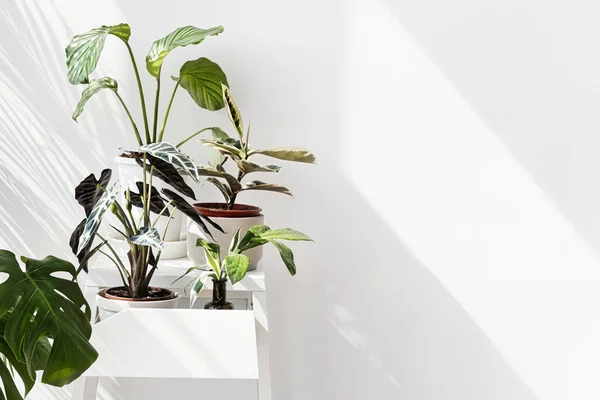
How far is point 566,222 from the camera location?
6.42 ft

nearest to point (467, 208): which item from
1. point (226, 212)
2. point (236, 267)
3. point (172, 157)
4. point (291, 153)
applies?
point (291, 153)

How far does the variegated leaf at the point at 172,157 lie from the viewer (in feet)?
4.11

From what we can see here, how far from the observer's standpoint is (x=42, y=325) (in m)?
1.18

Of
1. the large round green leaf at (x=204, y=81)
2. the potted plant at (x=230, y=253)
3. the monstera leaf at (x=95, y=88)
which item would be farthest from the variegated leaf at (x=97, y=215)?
the large round green leaf at (x=204, y=81)

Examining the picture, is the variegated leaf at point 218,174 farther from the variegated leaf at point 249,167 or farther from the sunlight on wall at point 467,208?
the sunlight on wall at point 467,208

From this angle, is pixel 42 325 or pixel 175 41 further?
pixel 175 41

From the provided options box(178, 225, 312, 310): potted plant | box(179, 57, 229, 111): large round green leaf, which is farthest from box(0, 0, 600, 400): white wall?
box(178, 225, 312, 310): potted plant

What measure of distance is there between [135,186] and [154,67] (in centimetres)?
27

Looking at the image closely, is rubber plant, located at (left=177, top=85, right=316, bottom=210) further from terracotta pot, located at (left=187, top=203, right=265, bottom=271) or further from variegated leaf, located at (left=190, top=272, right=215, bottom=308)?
variegated leaf, located at (left=190, top=272, right=215, bottom=308)

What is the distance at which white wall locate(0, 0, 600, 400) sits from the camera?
6.01ft

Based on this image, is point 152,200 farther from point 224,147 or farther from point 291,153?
point 291,153

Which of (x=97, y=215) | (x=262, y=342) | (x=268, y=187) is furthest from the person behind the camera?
(x=268, y=187)

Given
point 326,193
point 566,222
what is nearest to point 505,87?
point 566,222

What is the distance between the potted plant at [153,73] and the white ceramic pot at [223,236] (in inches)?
3.1
